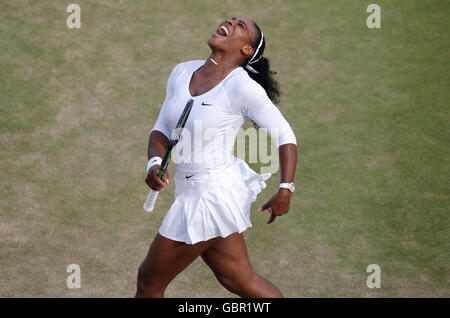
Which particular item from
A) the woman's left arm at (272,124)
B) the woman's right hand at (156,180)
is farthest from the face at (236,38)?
the woman's right hand at (156,180)

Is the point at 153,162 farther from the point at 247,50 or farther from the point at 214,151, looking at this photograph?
the point at 247,50

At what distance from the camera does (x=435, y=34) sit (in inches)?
355

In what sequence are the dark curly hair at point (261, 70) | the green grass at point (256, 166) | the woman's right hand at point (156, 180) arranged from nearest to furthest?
the woman's right hand at point (156, 180)
the dark curly hair at point (261, 70)
the green grass at point (256, 166)

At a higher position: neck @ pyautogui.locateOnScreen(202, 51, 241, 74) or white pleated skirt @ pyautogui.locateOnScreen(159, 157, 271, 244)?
neck @ pyautogui.locateOnScreen(202, 51, 241, 74)

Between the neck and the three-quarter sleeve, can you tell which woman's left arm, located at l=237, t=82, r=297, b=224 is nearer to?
the three-quarter sleeve

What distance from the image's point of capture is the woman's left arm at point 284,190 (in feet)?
14.5

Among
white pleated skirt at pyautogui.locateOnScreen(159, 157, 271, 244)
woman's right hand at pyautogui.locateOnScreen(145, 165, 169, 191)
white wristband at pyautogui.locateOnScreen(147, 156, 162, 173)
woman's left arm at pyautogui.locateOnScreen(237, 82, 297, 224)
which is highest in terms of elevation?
woman's left arm at pyautogui.locateOnScreen(237, 82, 297, 224)

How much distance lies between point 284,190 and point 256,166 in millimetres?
2913

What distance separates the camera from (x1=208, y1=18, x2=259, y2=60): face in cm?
467

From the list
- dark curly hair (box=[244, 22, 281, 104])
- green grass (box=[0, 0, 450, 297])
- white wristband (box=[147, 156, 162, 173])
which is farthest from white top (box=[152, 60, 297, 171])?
green grass (box=[0, 0, 450, 297])

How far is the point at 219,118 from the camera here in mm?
4535

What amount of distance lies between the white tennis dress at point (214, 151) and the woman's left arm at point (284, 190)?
2.3 inches

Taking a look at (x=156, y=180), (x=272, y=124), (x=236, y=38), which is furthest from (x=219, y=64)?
(x=156, y=180)

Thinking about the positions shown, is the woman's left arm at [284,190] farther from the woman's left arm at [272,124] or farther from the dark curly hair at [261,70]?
the dark curly hair at [261,70]
